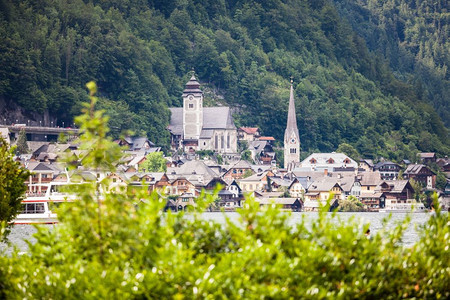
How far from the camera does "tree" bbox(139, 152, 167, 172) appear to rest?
395ft

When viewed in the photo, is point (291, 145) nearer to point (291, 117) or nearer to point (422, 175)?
point (291, 117)

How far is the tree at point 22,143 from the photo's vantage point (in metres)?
119

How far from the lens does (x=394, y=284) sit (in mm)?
19953

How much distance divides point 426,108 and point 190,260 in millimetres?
170032

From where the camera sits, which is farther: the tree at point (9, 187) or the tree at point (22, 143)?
the tree at point (22, 143)

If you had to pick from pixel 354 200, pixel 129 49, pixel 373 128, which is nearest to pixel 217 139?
pixel 129 49

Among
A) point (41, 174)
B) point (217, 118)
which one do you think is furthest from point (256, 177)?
point (217, 118)

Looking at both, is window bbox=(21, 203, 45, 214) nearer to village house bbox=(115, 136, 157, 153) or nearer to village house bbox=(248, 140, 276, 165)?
village house bbox=(115, 136, 157, 153)

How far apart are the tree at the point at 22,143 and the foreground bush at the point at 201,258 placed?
99116 mm

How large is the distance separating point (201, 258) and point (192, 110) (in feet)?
443

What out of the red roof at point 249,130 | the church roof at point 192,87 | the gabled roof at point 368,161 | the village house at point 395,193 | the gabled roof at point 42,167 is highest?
the church roof at point 192,87

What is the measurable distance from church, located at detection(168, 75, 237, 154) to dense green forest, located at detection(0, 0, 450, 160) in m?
2.94

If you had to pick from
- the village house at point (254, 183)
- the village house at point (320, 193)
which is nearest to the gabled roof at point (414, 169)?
the village house at point (320, 193)

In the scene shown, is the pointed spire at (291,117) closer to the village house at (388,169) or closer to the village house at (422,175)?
the village house at (388,169)
